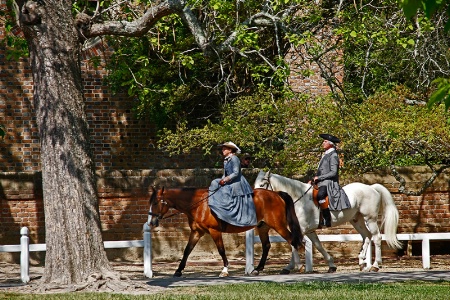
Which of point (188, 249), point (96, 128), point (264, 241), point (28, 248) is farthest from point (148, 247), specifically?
point (96, 128)

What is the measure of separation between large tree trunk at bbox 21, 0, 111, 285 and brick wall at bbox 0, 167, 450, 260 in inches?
273

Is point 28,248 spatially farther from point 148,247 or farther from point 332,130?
point 332,130

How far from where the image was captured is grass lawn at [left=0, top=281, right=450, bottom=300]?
11742 millimetres

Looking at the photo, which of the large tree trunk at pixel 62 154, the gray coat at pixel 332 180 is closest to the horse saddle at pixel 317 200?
the gray coat at pixel 332 180

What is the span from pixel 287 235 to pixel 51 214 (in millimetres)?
5207

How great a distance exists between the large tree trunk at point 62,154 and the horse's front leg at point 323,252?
5132mm

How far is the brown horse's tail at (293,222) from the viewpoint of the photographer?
16438 mm

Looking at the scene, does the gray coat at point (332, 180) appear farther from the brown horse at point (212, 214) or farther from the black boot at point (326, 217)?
the brown horse at point (212, 214)

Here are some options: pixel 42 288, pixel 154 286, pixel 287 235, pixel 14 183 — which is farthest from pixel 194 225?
pixel 14 183

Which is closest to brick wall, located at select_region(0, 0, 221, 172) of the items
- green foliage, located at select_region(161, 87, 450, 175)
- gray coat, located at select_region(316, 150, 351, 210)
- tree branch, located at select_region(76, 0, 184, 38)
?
green foliage, located at select_region(161, 87, 450, 175)

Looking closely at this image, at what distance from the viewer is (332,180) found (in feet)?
53.9

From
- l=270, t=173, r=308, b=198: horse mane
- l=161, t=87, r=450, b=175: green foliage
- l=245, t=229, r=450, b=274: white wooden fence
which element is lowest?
l=245, t=229, r=450, b=274: white wooden fence

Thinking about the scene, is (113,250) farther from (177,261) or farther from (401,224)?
(401,224)

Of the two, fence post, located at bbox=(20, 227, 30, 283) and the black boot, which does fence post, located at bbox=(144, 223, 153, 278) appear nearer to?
fence post, located at bbox=(20, 227, 30, 283)
